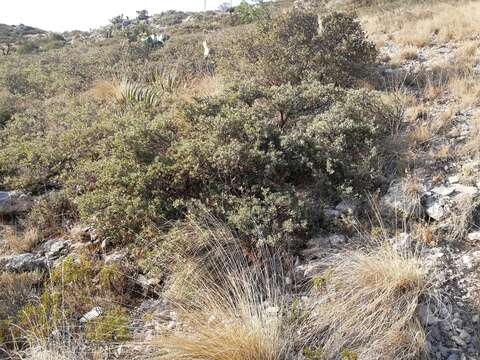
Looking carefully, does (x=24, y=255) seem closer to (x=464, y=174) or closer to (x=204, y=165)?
(x=204, y=165)

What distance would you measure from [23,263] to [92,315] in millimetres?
1086

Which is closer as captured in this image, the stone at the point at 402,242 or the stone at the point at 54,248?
the stone at the point at 402,242

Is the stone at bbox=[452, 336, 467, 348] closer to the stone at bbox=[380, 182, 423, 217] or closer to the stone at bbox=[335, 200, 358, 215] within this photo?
the stone at bbox=[380, 182, 423, 217]

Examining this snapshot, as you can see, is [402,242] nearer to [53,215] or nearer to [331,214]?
[331,214]

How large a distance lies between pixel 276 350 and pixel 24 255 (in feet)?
8.48

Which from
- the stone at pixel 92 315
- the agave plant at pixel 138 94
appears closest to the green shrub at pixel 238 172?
the stone at pixel 92 315

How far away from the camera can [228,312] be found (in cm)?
237

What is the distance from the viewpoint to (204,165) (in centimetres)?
359

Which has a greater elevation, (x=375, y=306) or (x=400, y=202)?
(x=400, y=202)

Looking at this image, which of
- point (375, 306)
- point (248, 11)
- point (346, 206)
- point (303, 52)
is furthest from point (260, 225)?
point (248, 11)

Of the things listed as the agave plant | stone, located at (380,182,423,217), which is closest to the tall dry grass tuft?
stone, located at (380,182,423,217)

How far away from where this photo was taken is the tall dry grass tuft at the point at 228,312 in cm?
210

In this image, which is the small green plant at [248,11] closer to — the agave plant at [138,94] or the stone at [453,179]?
the agave plant at [138,94]

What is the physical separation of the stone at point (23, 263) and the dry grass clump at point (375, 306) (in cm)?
254
